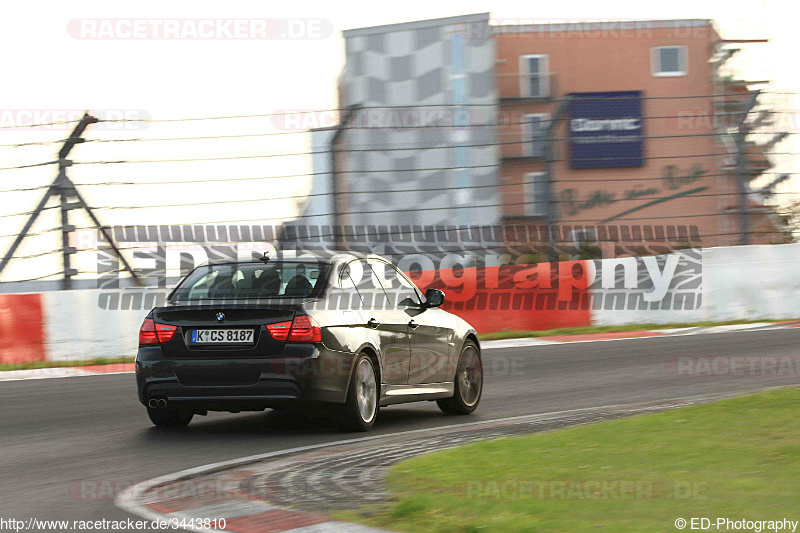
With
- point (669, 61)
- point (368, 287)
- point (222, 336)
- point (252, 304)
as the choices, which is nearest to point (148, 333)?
point (222, 336)

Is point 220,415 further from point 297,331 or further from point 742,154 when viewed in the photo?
point 742,154

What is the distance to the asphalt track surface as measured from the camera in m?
7.07

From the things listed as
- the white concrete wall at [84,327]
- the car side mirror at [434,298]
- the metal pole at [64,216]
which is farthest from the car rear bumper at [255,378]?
the metal pole at [64,216]

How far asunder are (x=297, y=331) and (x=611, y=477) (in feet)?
10.2

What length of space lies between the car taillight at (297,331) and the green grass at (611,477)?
154 centimetres

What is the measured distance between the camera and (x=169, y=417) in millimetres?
9438

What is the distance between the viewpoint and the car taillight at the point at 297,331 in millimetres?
8578

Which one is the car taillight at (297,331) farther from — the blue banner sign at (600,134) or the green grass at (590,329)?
the blue banner sign at (600,134)

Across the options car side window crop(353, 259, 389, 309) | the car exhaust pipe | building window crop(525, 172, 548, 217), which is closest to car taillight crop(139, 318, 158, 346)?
the car exhaust pipe

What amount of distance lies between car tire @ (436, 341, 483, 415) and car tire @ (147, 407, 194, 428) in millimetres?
2263

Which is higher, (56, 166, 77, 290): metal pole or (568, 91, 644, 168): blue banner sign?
(568, 91, 644, 168): blue banner sign

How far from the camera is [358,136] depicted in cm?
1639

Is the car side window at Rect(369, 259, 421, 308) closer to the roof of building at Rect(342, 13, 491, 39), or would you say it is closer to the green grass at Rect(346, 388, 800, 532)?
the green grass at Rect(346, 388, 800, 532)

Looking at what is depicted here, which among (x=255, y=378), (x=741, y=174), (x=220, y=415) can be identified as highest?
(x=741, y=174)
